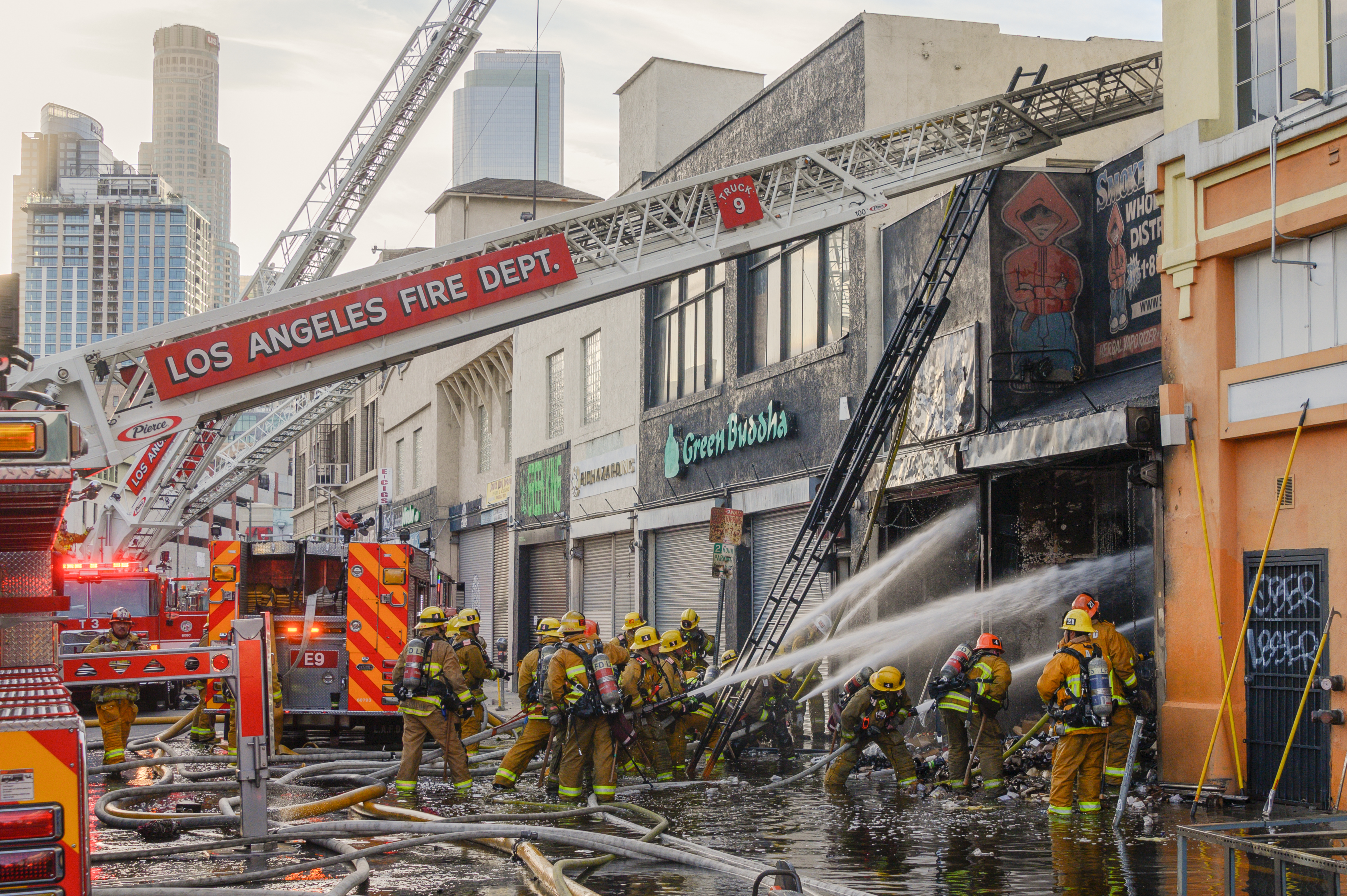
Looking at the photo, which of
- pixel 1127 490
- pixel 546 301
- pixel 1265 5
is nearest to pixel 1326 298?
pixel 1265 5

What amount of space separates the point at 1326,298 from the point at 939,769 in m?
5.36

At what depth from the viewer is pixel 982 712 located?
11484 mm

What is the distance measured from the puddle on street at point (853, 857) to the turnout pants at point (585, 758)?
1.28ft

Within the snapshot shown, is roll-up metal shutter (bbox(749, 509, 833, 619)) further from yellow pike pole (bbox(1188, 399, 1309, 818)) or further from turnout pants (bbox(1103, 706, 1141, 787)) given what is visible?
yellow pike pole (bbox(1188, 399, 1309, 818))

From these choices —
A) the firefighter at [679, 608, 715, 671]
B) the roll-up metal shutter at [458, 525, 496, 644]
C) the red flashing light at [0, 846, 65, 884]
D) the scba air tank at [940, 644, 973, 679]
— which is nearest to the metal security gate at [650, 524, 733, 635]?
the firefighter at [679, 608, 715, 671]

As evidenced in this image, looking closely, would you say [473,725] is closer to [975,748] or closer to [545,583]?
[975,748]

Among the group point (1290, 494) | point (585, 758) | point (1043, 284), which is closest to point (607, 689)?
point (585, 758)

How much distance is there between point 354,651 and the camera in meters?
15.6

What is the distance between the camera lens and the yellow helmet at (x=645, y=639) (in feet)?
42.9

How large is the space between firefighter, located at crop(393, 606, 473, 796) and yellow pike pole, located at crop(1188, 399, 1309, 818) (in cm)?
621

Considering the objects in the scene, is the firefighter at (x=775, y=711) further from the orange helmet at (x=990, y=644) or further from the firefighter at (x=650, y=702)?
the orange helmet at (x=990, y=644)

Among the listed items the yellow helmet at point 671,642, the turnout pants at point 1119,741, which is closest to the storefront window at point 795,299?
the yellow helmet at point 671,642

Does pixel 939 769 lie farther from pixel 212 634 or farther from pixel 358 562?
pixel 212 634

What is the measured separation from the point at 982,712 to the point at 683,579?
1145cm
